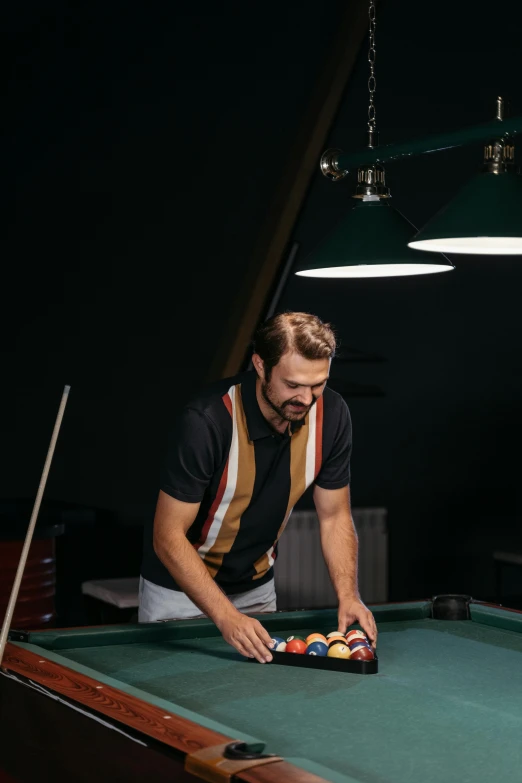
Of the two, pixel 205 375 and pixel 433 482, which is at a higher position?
pixel 205 375

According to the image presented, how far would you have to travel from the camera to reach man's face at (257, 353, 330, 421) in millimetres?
2709

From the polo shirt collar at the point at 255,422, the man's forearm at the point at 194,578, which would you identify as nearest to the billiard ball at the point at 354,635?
the man's forearm at the point at 194,578

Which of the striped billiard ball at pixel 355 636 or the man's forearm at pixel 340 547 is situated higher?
the man's forearm at pixel 340 547

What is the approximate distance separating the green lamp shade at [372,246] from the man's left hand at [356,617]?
81cm

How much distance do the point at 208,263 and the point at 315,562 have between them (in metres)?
1.57

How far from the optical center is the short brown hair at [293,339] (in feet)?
8.88

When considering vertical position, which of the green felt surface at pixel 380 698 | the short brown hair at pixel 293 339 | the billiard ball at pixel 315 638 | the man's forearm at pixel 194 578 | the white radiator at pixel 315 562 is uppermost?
the short brown hair at pixel 293 339

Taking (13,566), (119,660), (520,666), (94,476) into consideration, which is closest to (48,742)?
(119,660)

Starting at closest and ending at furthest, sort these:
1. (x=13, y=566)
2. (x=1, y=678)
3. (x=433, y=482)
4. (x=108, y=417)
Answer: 1. (x=1, y=678)
2. (x=13, y=566)
3. (x=108, y=417)
4. (x=433, y=482)

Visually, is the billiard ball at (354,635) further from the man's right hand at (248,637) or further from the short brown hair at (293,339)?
the short brown hair at (293,339)

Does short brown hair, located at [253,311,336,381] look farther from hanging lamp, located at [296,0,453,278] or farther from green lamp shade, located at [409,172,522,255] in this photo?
green lamp shade, located at [409,172,522,255]

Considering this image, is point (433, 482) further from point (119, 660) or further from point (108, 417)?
point (119, 660)

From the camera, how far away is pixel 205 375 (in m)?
5.68

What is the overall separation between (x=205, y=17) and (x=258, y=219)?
3.29 feet
